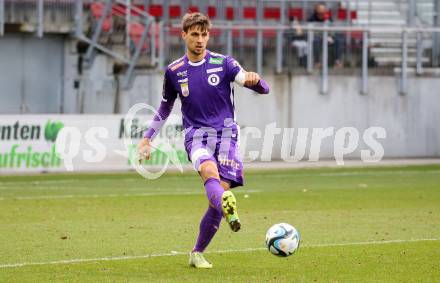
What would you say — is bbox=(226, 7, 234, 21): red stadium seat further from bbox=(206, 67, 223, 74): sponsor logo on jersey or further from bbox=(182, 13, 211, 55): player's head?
bbox=(182, 13, 211, 55): player's head

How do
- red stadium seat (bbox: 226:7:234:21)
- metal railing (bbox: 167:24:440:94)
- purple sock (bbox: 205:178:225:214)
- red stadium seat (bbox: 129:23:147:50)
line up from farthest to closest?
red stadium seat (bbox: 226:7:234:21), metal railing (bbox: 167:24:440:94), red stadium seat (bbox: 129:23:147:50), purple sock (bbox: 205:178:225:214)

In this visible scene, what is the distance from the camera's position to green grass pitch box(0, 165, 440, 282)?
11.0 metres

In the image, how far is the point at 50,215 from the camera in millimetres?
17094

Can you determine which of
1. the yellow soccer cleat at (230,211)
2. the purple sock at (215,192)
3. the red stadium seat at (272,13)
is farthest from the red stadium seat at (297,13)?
the yellow soccer cleat at (230,211)

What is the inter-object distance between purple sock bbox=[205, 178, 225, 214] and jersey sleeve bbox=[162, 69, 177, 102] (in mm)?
1170

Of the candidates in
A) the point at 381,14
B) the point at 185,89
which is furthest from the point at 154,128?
the point at 381,14

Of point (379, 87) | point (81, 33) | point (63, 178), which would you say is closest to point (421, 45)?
point (379, 87)

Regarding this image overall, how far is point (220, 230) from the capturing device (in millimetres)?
15195

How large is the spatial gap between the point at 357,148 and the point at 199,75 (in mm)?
22393

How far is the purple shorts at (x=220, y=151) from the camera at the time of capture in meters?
11.1

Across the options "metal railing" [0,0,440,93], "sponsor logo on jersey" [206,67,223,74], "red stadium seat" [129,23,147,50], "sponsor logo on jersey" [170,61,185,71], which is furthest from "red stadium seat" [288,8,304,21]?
"sponsor logo on jersey" [206,67,223,74]

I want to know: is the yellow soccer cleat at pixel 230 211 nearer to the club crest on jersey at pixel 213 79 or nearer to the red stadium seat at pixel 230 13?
the club crest on jersey at pixel 213 79

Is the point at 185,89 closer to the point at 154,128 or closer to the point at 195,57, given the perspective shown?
the point at 195,57

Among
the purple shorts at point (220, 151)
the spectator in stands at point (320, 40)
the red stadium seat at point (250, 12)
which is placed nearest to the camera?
the purple shorts at point (220, 151)
